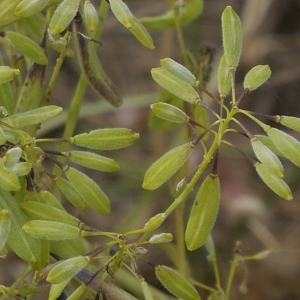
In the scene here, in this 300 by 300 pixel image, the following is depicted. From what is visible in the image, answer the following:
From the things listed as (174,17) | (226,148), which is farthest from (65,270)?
(226,148)

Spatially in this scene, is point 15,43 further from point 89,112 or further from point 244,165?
point 244,165

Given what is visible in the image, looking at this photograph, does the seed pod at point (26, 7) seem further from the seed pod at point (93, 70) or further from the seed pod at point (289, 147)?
the seed pod at point (289, 147)

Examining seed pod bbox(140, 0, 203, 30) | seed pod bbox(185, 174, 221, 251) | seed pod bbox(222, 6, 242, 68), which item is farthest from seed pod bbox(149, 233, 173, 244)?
seed pod bbox(140, 0, 203, 30)

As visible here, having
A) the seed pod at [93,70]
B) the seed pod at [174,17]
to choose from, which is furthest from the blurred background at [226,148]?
the seed pod at [93,70]

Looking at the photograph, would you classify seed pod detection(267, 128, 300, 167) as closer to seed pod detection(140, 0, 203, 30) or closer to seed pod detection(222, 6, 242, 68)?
seed pod detection(222, 6, 242, 68)

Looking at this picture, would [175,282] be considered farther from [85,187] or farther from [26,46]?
[26,46]

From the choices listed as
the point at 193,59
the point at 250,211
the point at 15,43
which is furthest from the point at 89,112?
the point at 15,43

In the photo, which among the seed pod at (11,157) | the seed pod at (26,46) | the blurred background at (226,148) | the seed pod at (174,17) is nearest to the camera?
the seed pod at (11,157)
